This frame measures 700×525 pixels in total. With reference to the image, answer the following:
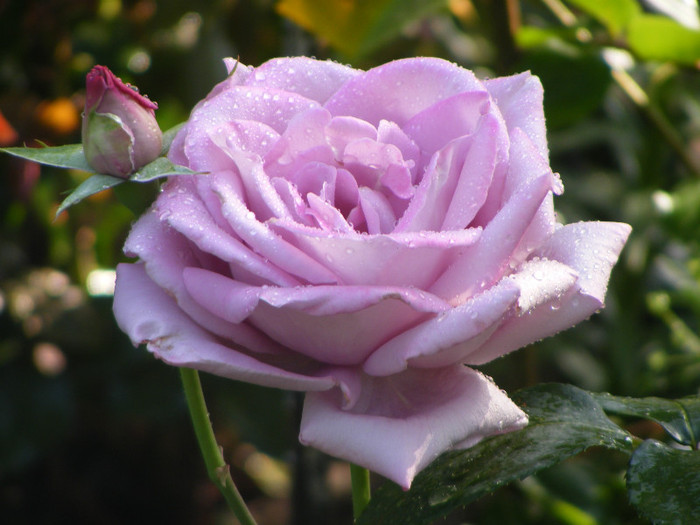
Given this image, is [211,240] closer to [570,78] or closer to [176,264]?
[176,264]

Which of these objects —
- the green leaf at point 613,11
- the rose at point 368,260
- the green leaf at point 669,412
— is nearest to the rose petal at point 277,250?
the rose at point 368,260

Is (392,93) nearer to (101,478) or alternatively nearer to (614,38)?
(614,38)

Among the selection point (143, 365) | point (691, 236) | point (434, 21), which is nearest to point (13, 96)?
point (143, 365)

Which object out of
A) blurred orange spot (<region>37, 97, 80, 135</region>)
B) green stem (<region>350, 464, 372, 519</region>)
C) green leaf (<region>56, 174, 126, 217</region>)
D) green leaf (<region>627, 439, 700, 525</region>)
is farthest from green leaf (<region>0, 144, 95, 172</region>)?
blurred orange spot (<region>37, 97, 80, 135</region>)

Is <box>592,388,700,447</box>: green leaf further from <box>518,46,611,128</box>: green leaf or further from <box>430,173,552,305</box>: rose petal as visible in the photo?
<box>518,46,611,128</box>: green leaf

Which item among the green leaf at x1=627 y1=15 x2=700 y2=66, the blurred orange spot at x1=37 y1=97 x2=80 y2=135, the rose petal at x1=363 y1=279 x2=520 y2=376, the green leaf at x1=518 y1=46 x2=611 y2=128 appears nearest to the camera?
the rose petal at x1=363 y1=279 x2=520 y2=376

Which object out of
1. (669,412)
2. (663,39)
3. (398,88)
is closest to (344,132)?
(398,88)

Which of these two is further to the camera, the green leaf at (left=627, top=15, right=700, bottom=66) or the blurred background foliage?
the blurred background foliage

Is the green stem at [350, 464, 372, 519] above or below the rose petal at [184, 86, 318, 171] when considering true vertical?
below
